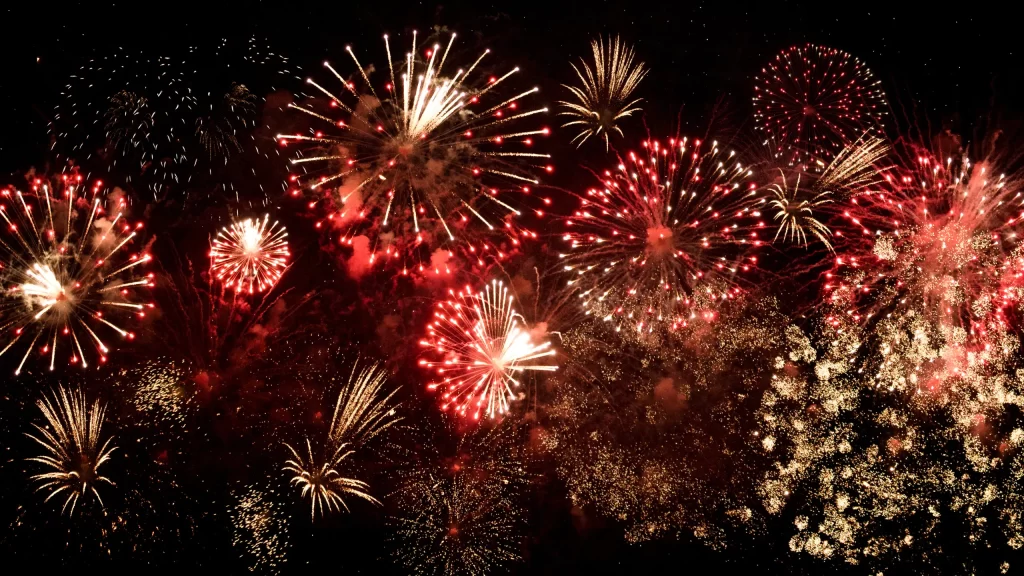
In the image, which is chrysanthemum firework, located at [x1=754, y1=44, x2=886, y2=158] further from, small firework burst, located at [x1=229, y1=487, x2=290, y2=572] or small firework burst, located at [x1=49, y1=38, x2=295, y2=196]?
small firework burst, located at [x1=229, y1=487, x2=290, y2=572]

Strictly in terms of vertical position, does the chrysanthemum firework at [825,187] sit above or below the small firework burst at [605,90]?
below

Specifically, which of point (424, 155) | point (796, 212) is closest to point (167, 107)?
point (424, 155)

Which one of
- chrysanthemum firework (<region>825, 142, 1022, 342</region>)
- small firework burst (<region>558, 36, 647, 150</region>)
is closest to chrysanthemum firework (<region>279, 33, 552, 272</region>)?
small firework burst (<region>558, 36, 647, 150</region>)

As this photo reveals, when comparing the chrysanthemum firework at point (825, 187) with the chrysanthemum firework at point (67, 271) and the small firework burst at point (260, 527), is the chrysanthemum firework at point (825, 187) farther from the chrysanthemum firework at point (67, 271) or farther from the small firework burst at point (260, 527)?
the chrysanthemum firework at point (67, 271)

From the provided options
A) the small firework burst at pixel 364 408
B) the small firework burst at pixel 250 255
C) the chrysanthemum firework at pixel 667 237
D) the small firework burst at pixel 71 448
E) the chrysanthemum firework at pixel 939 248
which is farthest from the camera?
the small firework burst at pixel 250 255

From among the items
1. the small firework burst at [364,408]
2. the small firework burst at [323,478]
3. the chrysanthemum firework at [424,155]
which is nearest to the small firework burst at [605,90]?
the chrysanthemum firework at [424,155]

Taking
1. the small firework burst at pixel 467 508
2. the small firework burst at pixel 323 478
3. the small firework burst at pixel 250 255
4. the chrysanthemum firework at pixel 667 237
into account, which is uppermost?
the small firework burst at pixel 250 255

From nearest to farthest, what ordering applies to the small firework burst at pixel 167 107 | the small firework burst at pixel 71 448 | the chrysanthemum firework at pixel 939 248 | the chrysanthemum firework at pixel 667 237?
the small firework burst at pixel 167 107, the chrysanthemum firework at pixel 939 248, the chrysanthemum firework at pixel 667 237, the small firework burst at pixel 71 448
